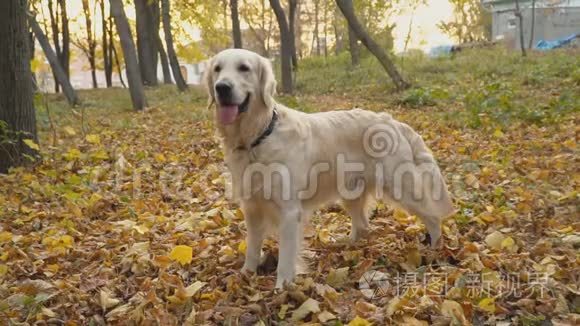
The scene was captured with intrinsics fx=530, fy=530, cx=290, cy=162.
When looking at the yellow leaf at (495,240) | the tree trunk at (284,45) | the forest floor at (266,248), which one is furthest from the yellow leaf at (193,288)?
the tree trunk at (284,45)

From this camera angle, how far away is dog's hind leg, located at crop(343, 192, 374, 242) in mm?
4125

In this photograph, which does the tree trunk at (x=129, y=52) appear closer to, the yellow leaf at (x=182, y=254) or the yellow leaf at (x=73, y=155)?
the yellow leaf at (x=73, y=155)

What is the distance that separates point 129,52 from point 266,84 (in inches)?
394

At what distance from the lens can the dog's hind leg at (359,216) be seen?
4.12 m

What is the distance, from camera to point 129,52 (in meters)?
12.5

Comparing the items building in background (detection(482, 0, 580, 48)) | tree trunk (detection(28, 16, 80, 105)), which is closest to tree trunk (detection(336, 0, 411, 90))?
tree trunk (detection(28, 16, 80, 105))

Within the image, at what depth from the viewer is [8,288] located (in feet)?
10.5

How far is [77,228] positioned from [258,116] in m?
2.09

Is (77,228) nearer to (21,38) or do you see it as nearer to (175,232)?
(175,232)

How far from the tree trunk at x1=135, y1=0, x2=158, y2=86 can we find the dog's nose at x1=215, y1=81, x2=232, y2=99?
16.4 meters

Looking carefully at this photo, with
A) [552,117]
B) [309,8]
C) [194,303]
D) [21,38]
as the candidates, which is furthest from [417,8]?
[309,8]

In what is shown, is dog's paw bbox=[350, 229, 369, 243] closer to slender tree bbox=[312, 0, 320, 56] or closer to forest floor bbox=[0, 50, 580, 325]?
forest floor bbox=[0, 50, 580, 325]

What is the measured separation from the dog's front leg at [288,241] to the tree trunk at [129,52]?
399 inches

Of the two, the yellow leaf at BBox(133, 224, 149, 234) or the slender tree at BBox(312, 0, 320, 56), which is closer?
the yellow leaf at BBox(133, 224, 149, 234)
